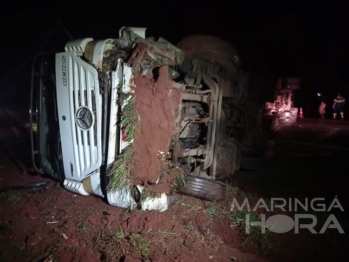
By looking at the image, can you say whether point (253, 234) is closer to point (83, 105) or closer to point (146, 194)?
point (146, 194)

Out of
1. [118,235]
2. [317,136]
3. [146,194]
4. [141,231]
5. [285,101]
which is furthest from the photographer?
[285,101]

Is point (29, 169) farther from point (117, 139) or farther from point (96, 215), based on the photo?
point (117, 139)

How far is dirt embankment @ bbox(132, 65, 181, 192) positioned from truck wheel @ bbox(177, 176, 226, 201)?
55 centimetres

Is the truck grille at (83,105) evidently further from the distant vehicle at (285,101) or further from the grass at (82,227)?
the distant vehicle at (285,101)

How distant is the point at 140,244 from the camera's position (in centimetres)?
267

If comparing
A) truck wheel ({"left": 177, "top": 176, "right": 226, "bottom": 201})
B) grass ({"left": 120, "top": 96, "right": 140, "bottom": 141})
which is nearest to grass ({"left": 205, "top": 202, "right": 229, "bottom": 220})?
truck wheel ({"left": 177, "top": 176, "right": 226, "bottom": 201})

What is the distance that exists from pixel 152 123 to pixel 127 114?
34cm

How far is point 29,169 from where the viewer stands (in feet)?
16.5

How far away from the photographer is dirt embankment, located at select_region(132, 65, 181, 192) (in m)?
3.07

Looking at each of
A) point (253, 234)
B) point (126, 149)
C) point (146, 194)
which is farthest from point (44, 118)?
point (253, 234)

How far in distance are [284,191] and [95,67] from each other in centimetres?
388

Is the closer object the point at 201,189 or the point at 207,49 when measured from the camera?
the point at 201,189

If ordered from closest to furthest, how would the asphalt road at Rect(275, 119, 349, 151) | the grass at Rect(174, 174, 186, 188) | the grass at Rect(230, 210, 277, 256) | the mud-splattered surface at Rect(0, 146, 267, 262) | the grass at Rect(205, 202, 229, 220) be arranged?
1. the mud-splattered surface at Rect(0, 146, 267, 262)
2. the grass at Rect(230, 210, 277, 256)
3. the grass at Rect(174, 174, 186, 188)
4. the grass at Rect(205, 202, 229, 220)
5. the asphalt road at Rect(275, 119, 349, 151)

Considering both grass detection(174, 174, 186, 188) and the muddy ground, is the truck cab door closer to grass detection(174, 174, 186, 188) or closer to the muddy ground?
the muddy ground
